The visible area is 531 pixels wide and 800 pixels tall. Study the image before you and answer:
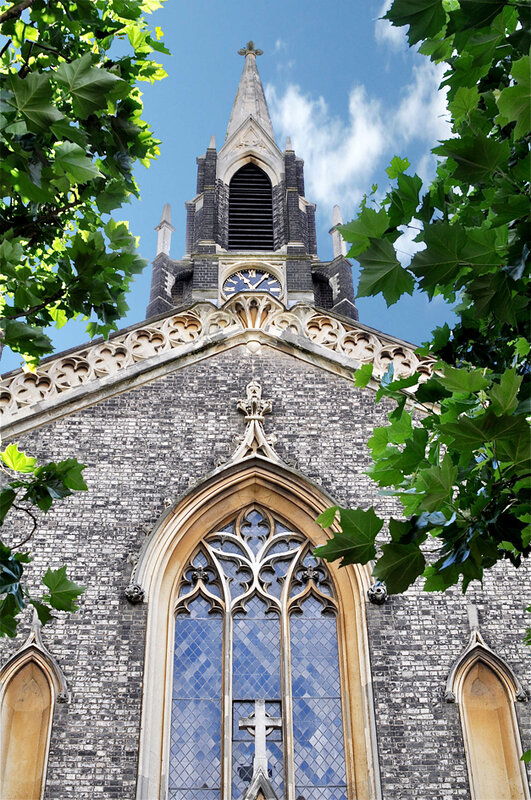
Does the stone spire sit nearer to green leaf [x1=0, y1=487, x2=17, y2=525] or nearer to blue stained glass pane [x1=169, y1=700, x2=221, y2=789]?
blue stained glass pane [x1=169, y1=700, x2=221, y2=789]

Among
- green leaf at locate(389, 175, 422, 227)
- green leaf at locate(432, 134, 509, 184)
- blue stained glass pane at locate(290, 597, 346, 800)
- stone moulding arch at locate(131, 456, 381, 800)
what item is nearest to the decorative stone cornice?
stone moulding arch at locate(131, 456, 381, 800)

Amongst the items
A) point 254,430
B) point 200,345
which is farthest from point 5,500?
point 200,345

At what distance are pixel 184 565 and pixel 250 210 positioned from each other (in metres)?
9.76

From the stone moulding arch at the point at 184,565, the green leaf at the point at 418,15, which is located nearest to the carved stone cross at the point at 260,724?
the stone moulding arch at the point at 184,565

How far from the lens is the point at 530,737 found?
10.7m

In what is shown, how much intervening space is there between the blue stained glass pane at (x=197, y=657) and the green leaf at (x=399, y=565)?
579cm

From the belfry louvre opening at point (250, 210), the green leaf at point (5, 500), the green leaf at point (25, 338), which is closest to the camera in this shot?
the green leaf at point (5, 500)

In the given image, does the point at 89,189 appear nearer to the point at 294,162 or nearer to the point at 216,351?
the point at 216,351

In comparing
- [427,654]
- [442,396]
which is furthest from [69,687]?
[442,396]

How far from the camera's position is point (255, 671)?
37.5 feet

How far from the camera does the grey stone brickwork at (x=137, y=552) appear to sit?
33.9ft

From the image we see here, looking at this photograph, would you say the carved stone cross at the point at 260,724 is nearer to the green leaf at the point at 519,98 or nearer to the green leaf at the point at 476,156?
the green leaf at the point at 476,156

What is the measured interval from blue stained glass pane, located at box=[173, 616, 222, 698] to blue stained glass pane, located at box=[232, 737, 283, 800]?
677 mm

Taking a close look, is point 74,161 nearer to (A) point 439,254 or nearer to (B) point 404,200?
(B) point 404,200
